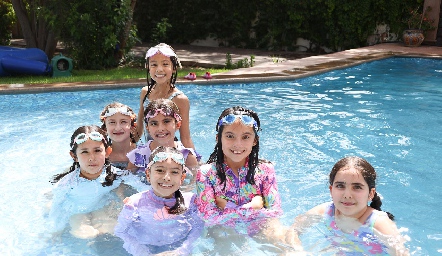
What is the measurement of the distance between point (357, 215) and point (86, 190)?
2.27 m

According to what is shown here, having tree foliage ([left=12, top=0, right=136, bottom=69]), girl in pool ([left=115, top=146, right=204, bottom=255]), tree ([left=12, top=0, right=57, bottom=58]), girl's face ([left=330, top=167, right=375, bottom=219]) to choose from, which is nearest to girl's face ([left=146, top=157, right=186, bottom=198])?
girl in pool ([left=115, top=146, right=204, bottom=255])

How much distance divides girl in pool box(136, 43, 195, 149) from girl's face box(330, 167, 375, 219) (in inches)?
83.0

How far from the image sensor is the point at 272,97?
10.1 m

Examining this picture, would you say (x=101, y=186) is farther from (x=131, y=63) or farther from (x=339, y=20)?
(x=339, y=20)

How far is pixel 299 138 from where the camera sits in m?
7.48

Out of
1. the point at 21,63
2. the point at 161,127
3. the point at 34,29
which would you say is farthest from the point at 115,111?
the point at 34,29

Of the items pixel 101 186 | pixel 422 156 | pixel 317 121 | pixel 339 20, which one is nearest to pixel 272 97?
→ pixel 317 121

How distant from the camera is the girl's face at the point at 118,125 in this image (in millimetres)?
5113

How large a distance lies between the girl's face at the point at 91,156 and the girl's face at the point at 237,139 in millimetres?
1133

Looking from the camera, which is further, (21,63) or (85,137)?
(21,63)

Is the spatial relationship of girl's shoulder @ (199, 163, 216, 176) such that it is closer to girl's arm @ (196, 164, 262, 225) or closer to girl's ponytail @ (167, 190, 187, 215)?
girl's arm @ (196, 164, 262, 225)

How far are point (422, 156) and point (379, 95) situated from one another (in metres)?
3.87

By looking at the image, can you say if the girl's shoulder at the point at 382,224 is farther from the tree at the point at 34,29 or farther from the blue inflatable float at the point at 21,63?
the tree at the point at 34,29

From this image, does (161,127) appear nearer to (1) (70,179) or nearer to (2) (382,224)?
(1) (70,179)
